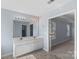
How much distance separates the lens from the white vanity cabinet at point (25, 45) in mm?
3128

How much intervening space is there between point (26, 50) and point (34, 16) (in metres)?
2.03

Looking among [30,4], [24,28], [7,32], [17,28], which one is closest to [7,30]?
[7,32]

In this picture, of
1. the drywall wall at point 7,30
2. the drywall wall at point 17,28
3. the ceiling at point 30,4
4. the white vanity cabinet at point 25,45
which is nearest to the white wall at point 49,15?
the ceiling at point 30,4

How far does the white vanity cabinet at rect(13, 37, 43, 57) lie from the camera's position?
10.3ft

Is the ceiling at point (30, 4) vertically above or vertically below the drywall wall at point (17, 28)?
above

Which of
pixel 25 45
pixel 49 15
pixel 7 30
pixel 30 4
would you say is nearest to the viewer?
pixel 30 4

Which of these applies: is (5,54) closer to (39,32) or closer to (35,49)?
(35,49)

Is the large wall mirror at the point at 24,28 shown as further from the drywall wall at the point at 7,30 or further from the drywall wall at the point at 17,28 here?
the drywall wall at the point at 7,30

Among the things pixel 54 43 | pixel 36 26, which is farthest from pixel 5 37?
pixel 54 43

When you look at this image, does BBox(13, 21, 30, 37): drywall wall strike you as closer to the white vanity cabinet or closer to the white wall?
the white vanity cabinet

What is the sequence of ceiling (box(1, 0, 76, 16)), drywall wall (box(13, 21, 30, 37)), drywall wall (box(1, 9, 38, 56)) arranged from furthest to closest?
drywall wall (box(13, 21, 30, 37)), drywall wall (box(1, 9, 38, 56)), ceiling (box(1, 0, 76, 16))

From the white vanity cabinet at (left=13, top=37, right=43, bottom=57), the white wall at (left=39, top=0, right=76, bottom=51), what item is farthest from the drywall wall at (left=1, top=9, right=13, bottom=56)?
the white wall at (left=39, top=0, right=76, bottom=51)

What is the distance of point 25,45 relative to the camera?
3.48 meters

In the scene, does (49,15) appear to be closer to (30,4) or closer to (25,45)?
(30,4)
